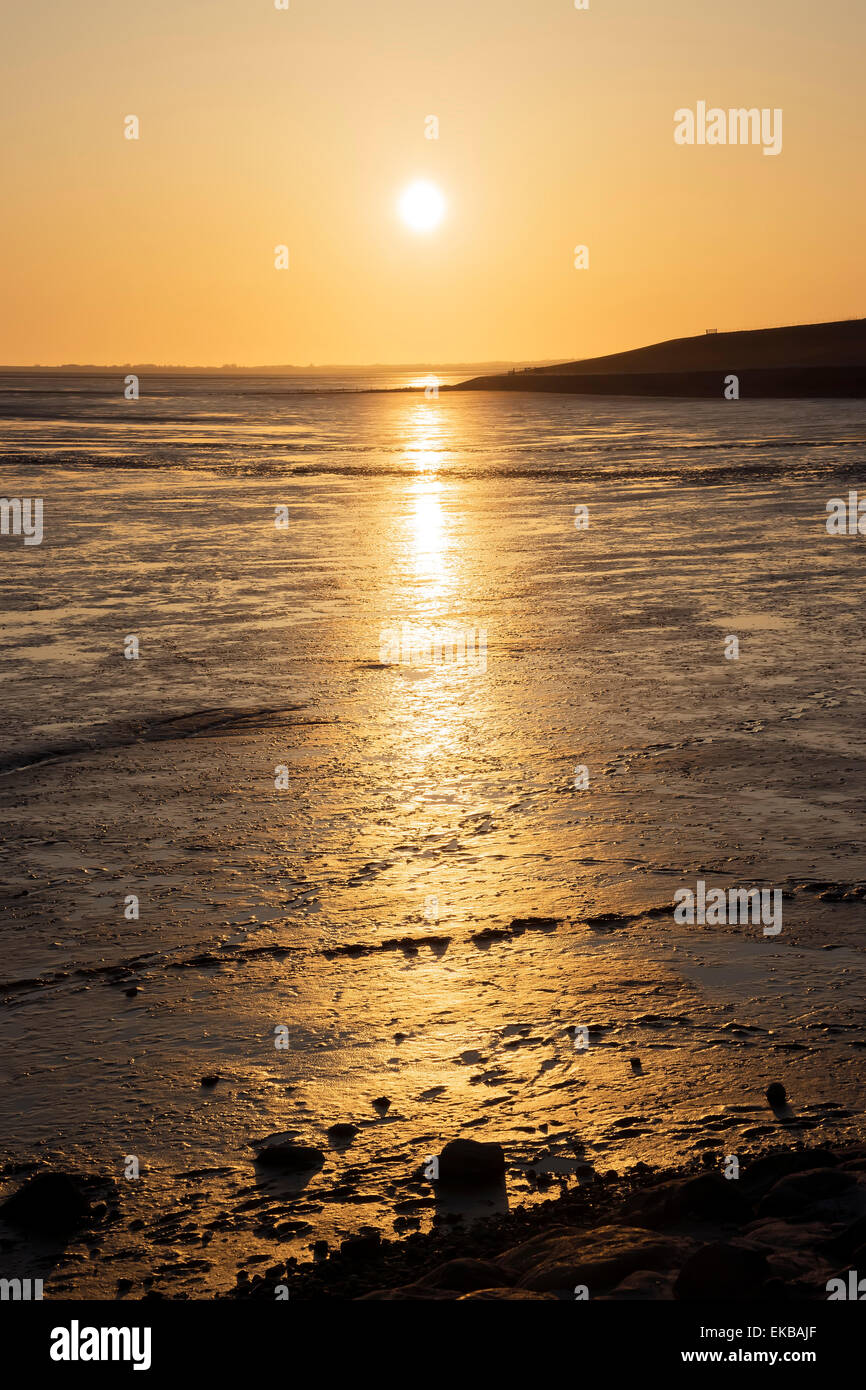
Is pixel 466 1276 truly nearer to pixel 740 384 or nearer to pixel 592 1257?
pixel 592 1257

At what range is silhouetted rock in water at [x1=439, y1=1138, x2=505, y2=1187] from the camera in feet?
15.3

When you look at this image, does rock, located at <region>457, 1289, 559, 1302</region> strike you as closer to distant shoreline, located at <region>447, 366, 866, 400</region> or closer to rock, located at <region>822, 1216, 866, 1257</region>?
rock, located at <region>822, 1216, 866, 1257</region>

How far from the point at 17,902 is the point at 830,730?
6.04 meters

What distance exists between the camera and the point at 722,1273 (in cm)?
373

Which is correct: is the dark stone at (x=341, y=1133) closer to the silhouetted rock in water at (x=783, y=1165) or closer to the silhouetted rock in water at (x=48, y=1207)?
the silhouetted rock in water at (x=48, y=1207)

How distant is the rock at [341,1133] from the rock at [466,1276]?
101 cm

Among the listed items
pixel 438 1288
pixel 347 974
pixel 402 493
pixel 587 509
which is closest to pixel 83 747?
pixel 347 974

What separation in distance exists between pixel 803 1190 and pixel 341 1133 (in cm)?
168

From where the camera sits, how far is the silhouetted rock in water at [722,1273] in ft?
12.2

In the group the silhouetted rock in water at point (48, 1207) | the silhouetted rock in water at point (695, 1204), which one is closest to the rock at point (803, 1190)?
the silhouetted rock in water at point (695, 1204)

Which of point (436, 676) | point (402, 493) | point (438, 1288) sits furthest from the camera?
point (402, 493)

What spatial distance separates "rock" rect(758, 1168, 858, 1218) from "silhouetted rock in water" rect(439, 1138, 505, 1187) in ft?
2.98

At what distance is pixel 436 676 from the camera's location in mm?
12102

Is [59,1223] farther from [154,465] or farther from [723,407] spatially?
[723,407]
